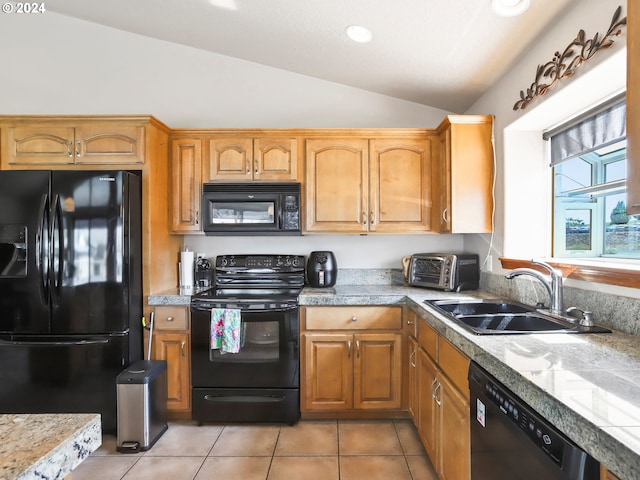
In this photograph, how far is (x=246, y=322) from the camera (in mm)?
2389

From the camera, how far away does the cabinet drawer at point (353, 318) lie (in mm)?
2420

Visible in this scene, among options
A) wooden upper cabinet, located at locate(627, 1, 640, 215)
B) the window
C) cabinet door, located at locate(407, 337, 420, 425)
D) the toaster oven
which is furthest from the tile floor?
wooden upper cabinet, located at locate(627, 1, 640, 215)

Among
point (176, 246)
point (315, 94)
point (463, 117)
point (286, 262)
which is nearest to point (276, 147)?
point (315, 94)

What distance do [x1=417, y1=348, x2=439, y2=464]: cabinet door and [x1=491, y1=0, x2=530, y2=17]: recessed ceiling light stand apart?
5.61 ft

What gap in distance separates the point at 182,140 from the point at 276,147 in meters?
0.70

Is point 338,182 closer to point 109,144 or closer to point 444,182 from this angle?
point 444,182

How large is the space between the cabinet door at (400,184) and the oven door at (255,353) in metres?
0.98

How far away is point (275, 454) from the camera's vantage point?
211 centimetres

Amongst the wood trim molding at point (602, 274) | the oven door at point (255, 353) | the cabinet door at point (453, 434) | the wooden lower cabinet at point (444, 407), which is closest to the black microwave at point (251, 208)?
the oven door at point (255, 353)

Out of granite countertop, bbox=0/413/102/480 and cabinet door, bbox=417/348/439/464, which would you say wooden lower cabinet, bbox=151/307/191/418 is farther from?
granite countertop, bbox=0/413/102/480

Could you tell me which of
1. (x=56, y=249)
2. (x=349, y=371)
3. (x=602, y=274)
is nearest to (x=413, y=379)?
(x=349, y=371)

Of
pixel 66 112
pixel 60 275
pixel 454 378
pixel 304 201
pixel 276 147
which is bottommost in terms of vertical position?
pixel 454 378

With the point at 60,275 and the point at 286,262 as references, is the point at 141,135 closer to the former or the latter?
the point at 60,275

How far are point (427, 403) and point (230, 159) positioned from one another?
2.07 m
